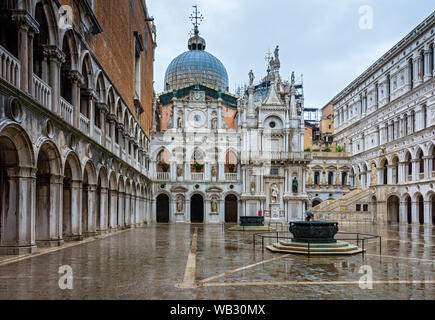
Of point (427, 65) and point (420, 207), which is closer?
point (427, 65)

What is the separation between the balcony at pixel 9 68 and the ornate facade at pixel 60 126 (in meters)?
0.03

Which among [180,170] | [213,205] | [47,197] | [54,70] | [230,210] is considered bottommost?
[230,210]

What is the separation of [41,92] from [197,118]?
120ft

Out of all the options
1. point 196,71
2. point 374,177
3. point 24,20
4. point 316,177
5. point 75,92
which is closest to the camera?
point 24,20

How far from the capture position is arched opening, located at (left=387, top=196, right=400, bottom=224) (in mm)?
50562

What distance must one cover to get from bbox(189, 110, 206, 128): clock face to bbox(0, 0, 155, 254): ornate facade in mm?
16878

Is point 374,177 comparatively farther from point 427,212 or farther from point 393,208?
point 427,212

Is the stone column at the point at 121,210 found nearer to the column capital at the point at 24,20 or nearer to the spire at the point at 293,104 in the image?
the column capital at the point at 24,20

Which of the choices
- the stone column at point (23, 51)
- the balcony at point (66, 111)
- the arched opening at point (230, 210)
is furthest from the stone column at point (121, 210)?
the arched opening at point (230, 210)

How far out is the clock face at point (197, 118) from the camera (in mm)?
52250

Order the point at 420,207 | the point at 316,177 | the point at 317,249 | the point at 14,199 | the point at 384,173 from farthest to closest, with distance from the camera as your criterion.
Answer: the point at 316,177
the point at 384,173
the point at 420,207
the point at 317,249
the point at 14,199

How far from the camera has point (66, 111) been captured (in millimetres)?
19141

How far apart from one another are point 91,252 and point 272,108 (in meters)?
38.9

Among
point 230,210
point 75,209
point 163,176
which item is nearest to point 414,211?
point 230,210
